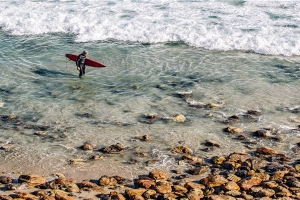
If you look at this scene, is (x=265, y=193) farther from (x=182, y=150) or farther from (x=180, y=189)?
(x=182, y=150)

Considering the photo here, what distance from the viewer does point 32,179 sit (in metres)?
10.7

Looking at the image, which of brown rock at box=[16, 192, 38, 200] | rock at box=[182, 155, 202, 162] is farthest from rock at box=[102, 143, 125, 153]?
brown rock at box=[16, 192, 38, 200]

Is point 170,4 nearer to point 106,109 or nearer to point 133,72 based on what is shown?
point 133,72

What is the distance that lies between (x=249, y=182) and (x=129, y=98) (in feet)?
24.7

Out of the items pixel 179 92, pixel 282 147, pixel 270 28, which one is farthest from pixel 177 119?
pixel 270 28

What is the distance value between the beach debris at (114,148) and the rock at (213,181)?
308 cm

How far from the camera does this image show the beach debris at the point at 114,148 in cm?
1280

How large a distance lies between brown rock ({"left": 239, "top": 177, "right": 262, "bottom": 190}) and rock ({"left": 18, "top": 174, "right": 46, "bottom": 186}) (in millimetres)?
5187

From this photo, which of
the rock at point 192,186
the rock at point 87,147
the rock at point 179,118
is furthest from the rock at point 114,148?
the rock at point 192,186

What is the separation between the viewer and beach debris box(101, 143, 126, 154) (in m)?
12.8

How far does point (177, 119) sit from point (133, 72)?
17.8ft

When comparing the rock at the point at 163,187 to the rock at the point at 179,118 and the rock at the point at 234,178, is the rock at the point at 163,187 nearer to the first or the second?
the rock at the point at 234,178

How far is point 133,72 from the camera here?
19750 mm

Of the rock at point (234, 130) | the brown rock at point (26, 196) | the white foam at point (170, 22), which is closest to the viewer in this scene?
the brown rock at point (26, 196)
